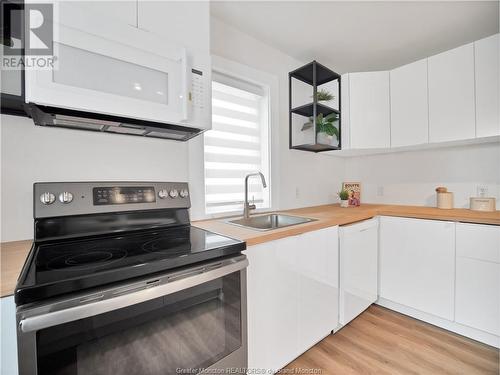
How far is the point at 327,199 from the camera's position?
2.67 m

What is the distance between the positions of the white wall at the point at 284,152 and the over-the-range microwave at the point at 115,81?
27.8 inches

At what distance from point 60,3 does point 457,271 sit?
271 centimetres

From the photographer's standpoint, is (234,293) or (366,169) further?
(366,169)

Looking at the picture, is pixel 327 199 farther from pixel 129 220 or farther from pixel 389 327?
pixel 129 220

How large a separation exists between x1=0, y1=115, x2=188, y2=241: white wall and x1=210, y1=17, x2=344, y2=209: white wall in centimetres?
100

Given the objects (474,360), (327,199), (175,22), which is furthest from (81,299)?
(327,199)

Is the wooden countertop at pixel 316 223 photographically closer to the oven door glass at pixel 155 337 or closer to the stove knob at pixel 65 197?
the oven door glass at pixel 155 337

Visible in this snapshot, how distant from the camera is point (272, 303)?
4.05 ft

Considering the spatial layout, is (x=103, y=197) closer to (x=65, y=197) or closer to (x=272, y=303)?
(x=65, y=197)

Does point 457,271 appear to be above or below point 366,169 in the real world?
below

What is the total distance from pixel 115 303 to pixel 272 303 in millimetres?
813

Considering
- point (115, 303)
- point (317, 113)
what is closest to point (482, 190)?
point (317, 113)

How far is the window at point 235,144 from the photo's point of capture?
1789mm

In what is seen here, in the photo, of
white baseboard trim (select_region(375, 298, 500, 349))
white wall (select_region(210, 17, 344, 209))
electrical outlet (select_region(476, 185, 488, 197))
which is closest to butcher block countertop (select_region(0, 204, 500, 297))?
white wall (select_region(210, 17, 344, 209))
